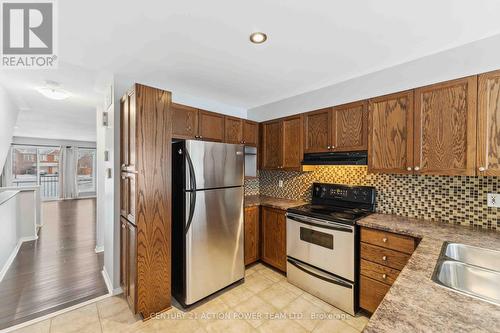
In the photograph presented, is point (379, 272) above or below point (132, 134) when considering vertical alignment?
below

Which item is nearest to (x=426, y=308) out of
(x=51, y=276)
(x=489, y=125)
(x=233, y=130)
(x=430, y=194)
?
(x=489, y=125)

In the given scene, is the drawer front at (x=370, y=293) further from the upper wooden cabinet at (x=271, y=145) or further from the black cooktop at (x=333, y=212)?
the upper wooden cabinet at (x=271, y=145)

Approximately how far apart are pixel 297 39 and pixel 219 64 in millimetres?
854

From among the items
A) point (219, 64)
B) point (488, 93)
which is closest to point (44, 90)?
point (219, 64)

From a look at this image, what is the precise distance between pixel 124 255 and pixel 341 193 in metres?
2.55

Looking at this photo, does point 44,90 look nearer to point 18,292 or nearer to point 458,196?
point 18,292

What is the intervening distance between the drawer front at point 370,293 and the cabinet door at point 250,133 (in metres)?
2.15

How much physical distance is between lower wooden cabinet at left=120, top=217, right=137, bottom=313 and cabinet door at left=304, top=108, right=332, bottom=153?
2.17 metres

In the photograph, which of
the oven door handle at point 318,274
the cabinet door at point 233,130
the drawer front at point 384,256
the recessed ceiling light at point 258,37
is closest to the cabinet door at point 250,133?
the cabinet door at point 233,130

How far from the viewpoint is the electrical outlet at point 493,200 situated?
177 cm

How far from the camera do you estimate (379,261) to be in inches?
76.4

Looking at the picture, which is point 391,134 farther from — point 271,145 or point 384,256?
point 271,145

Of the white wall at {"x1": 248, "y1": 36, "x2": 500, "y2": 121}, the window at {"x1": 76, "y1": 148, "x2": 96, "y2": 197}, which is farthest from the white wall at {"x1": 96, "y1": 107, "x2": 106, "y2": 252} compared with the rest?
the window at {"x1": 76, "y1": 148, "x2": 96, "y2": 197}

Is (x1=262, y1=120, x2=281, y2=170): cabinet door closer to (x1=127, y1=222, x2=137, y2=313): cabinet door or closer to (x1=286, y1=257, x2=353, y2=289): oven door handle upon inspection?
(x1=286, y1=257, x2=353, y2=289): oven door handle
